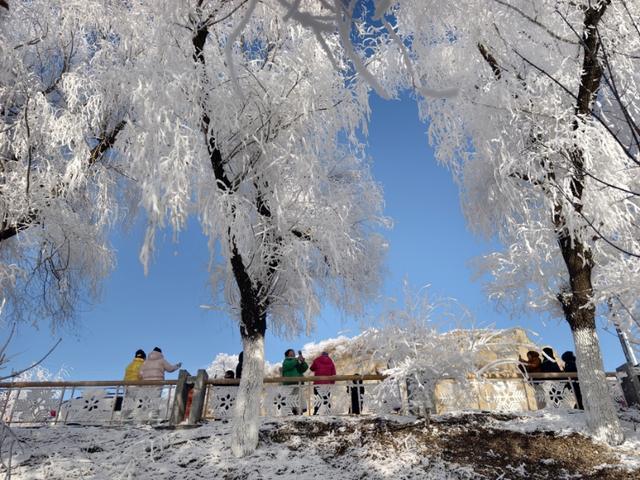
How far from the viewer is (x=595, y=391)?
726 centimetres

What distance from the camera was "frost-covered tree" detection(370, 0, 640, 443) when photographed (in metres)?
7.31

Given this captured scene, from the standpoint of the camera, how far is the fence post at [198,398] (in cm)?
864

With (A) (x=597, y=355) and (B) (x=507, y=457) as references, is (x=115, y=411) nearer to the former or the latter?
(B) (x=507, y=457)

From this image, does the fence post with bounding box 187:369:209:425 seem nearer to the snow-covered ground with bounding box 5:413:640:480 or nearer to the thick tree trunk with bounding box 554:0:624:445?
the snow-covered ground with bounding box 5:413:640:480

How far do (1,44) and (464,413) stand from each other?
1083 centimetres

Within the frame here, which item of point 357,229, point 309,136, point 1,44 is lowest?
point 357,229

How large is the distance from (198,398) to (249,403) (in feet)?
7.11

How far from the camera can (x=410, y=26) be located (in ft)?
32.1

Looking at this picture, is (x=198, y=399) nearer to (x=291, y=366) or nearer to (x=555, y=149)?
(x=291, y=366)

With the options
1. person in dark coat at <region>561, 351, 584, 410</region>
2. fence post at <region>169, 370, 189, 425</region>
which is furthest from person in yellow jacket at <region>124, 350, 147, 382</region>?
person in dark coat at <region>561, 351, 584, 410</region>

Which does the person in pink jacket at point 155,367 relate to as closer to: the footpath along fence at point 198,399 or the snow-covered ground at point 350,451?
the footpath along fence at point 198,399

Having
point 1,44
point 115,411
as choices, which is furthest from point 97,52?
point 115,411

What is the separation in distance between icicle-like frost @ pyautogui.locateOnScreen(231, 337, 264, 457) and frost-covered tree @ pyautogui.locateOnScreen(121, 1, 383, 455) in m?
0.02

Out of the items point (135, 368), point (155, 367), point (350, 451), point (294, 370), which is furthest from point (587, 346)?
point (135, 368)
